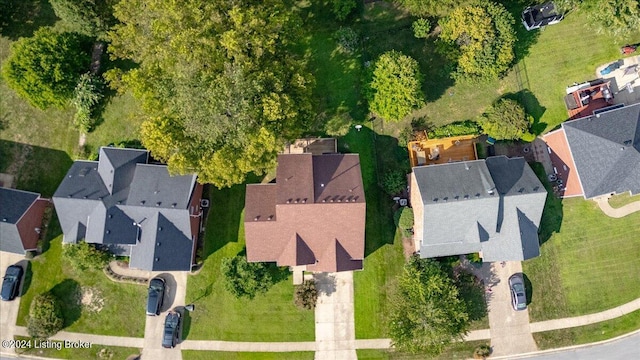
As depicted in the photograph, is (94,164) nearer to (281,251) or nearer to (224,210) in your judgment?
(224,210)

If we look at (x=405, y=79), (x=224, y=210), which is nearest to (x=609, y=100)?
(x=405, y=79)

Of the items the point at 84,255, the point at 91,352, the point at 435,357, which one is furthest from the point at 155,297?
the point at 435,357

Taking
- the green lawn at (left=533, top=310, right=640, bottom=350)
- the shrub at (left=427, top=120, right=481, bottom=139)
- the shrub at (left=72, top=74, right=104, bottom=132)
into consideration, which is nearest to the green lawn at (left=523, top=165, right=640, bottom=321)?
the green lawn at (left=533, top=310, right=640, bottom=350)

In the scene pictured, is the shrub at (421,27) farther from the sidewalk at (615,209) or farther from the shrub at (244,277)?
the shrub at (244,277)

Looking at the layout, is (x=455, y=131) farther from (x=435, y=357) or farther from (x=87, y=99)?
(x=87, y=99)

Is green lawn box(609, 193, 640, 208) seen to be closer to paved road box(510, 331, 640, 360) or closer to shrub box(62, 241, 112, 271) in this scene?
paved road box(510, 331, 640, 360)

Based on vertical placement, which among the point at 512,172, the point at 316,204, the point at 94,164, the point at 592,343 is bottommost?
the point at 592,343

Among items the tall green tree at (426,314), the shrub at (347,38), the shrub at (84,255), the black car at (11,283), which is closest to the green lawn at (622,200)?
the tall green tree at (426,314)
